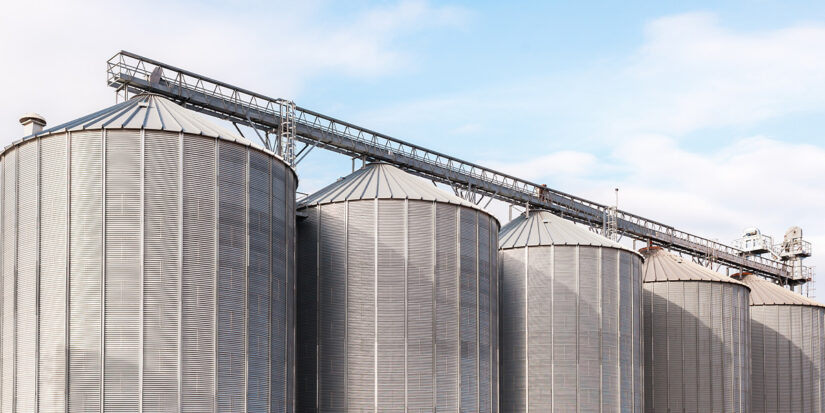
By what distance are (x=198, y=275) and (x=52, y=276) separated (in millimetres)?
5530

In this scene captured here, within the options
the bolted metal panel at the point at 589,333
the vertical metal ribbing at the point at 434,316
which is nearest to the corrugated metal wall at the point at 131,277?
the vertical metal ribbing at the point at 434,316

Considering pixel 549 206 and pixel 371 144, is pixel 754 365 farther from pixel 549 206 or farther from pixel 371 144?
pixel 371 144

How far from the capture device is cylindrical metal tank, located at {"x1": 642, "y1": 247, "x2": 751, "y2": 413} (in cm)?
6956

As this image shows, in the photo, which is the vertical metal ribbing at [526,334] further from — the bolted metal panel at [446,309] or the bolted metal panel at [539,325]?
the bolted metal panel at [446,309]

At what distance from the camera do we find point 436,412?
47.0 meters

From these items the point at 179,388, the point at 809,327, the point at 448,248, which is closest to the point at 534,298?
the point at 448,248

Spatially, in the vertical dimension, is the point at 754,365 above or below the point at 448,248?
below

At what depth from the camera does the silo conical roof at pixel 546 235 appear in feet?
196

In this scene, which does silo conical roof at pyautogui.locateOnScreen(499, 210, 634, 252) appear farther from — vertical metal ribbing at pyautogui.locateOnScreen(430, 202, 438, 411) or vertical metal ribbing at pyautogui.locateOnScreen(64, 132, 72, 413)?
vertical metal ribbing at pyautogui.locateOnScreen(64, 132, 72, 413)

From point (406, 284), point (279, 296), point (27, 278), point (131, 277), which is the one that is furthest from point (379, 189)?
point (27, 278)

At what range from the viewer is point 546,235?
60.5 m

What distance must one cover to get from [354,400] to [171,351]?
12.0 meters

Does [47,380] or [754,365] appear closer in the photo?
[47,380]

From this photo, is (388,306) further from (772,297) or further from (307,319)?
(772,297)
